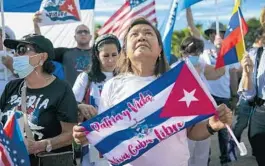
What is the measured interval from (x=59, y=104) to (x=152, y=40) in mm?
833

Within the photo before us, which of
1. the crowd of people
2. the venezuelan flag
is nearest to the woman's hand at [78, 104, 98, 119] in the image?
the crowd of people

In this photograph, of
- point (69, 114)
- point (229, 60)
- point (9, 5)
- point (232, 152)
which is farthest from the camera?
point (9, 5)

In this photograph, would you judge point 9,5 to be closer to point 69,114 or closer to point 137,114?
point 69,114

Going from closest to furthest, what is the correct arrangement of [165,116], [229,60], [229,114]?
[229,114]
[165,116]
[229,60]

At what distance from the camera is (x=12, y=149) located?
3021 millimetres

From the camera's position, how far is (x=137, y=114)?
276 cm

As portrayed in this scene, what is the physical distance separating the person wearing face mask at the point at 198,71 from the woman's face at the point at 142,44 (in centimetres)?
300

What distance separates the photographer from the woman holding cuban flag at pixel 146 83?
9.01 ft

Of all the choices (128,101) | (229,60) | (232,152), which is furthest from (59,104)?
(232,152)

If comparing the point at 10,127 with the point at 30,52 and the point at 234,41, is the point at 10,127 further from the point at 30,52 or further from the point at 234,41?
the point at 234,41

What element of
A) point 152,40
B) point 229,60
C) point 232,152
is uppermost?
point 152,40

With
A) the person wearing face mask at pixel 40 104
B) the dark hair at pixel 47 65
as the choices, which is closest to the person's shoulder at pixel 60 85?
the person wearing face mask at pixel 40 104

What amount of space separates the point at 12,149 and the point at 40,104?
0.38 meters

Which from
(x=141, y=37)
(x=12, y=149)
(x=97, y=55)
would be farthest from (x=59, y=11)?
(x=141, y=37)
